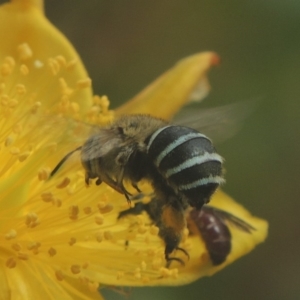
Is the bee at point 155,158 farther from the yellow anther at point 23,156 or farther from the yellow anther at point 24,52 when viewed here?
the yellow anther at point 24,52

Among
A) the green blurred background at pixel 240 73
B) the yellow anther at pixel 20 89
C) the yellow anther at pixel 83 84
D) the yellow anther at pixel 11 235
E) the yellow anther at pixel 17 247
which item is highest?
the yellow anther at pixel 20 89

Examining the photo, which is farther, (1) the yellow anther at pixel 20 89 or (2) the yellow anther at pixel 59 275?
(1) the yellow anther at pixel 20 89

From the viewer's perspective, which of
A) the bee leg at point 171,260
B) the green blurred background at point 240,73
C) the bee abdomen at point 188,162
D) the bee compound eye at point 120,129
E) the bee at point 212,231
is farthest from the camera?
the green blurred background at point 240,73

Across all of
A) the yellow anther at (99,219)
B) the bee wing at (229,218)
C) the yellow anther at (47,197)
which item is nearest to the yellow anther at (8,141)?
the yellow anther at (47,197)

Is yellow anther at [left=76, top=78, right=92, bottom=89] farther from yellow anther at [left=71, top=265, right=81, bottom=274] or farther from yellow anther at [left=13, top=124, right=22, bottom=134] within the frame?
yellow anther at [left=71, top=265, right=81, bottom=274]

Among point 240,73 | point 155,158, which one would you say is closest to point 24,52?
point 155,158

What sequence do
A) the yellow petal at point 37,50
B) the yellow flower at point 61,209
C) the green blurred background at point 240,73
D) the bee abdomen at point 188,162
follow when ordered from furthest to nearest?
the green blurred background at point 240,73 → the yellow petal at point 37,50 → the yellow flower at point 61,209 → the bee abdomen at point 188,162

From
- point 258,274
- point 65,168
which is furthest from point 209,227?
point 258,274
